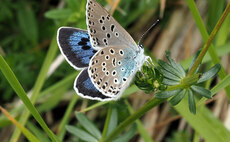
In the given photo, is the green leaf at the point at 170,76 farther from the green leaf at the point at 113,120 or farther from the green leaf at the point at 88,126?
the green leaf at the point at 88,126

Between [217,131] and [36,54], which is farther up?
[36,54]

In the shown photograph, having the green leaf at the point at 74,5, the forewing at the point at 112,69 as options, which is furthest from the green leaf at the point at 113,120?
the green leaf at the point at 74,5

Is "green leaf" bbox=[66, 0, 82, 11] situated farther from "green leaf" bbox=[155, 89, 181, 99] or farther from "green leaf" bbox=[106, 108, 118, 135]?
"green leaf" bbox=[155, 89, 181, 99]

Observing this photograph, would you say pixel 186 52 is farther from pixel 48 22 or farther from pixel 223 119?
pixel 48 22

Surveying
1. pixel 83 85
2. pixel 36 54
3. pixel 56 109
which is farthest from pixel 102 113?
pixel 83 85

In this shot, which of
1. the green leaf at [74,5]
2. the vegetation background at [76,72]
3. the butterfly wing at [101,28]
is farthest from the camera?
the green leaf at [74,5]

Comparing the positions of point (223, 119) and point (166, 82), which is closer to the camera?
point (166, 82)

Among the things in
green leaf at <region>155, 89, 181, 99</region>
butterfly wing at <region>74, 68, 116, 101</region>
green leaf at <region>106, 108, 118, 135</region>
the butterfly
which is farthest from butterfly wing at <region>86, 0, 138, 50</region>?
green leaf at <region>106, 108, 118, 135</region>
